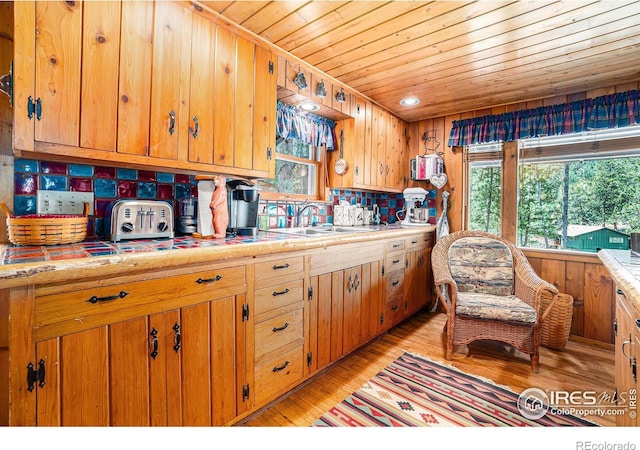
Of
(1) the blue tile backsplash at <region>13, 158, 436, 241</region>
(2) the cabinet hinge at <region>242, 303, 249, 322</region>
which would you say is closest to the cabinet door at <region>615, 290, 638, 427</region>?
(2) the cabinet hinge at <region>242, 303, 249, 322</region>

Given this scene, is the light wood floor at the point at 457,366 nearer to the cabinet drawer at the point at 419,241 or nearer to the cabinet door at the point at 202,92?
the cabinet drawer at the point at 419,241

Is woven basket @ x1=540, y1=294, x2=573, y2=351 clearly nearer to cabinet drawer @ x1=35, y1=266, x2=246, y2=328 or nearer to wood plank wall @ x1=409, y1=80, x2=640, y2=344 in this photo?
wood plank wall @ x1=409, y1=80, x2=640, y2=344

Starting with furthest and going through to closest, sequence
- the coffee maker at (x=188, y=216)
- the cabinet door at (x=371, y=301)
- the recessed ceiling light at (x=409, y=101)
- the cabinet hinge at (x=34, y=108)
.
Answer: the recessed ceiling light at (x=409, y=101) < the cabinet door at (x=371, y=301) < the coffee maker at (x=188, y=216) < the cabinet hinge at (x=34, y=108)

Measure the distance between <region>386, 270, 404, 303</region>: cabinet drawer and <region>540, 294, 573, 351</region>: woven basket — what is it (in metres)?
1.17

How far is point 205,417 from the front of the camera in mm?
1363

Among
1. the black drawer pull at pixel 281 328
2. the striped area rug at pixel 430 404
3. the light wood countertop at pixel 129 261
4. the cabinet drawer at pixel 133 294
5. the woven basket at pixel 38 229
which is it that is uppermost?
the woven basket at pixel 38 229

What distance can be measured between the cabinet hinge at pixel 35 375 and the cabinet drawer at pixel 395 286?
2276mm

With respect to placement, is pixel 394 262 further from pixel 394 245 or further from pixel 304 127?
pixel 304 127

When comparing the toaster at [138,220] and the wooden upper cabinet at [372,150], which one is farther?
the wooden upper cabinet at [372,150]

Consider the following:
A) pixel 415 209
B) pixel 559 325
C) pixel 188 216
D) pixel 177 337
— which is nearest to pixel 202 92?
pixel 188 216

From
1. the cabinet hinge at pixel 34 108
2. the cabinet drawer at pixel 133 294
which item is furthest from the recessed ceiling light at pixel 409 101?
the cabinet hinge at pixel 34 108

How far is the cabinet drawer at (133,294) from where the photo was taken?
97 centimetres

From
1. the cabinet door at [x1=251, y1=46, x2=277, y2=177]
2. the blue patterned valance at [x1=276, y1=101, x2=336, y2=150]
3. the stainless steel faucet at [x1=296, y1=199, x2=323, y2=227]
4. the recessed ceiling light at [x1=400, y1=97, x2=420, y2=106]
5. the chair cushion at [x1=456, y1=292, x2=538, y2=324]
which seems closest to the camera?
the cabinet door at [x1=251, y1=46, x2=277, y2=177]

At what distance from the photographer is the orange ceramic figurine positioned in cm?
172
